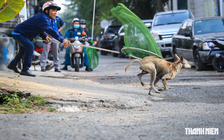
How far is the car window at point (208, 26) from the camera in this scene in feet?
40.1

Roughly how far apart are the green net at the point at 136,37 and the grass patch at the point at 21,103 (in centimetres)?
243

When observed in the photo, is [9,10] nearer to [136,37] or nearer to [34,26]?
[34,26]

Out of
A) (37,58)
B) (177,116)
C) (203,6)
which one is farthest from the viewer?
(203,6)

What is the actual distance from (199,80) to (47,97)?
15.4ft

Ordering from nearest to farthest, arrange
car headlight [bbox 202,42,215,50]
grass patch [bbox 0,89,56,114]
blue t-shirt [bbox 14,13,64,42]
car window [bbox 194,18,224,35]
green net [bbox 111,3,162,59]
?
grass patch [bbox 0,89,56,114]
green net [bbox 111,3,162,59]
blue t-shirt [bbox 14,13,64,42]
car headlight [bbox 202,42,215,50]
car window [bbox 194,18,224,35]

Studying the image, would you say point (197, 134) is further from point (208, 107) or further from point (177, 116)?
point (208, 107)

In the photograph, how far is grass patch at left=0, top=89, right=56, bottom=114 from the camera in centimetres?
530

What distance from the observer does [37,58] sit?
1224 centimetres

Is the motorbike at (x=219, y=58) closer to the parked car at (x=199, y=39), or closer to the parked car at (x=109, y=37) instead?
the parked car at (x=199, y=39)

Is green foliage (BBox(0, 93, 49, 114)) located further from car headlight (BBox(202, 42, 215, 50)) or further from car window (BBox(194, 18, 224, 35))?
car window (BBox(194, 18, 224, 35))

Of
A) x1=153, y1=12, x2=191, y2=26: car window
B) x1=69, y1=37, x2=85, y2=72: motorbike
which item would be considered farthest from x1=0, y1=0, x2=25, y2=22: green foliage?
x1=153, y1=12, x2=191, y2=26: car window

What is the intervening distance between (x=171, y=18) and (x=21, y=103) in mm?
13241

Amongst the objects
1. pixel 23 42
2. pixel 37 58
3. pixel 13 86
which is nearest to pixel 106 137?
pixel 13 86

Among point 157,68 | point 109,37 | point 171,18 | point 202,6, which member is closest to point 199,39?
point 157,68
